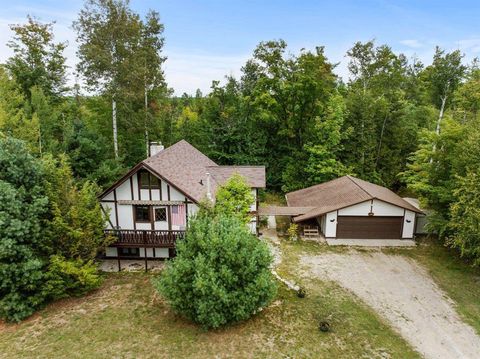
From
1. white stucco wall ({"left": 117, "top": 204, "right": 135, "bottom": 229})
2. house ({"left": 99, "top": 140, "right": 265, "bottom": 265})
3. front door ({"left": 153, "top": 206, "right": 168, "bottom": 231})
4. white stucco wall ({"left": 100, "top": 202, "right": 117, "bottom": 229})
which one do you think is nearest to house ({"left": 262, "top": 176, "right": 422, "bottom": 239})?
house ({"left": 99, "top": 140, "right": 265, "bottom": 265})

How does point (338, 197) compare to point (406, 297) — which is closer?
point (406, 297)

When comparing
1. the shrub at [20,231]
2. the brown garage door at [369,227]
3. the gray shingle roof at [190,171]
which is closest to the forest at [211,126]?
the shrub at [20,231]

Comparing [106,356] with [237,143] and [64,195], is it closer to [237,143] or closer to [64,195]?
[64,195]

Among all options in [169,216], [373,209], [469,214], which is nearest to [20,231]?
[169,216]

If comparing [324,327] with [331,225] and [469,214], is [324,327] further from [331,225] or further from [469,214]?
[331,225]

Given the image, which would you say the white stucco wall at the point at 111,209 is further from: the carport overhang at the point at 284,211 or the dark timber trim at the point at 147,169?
the carport overhang at the point at 284,211
